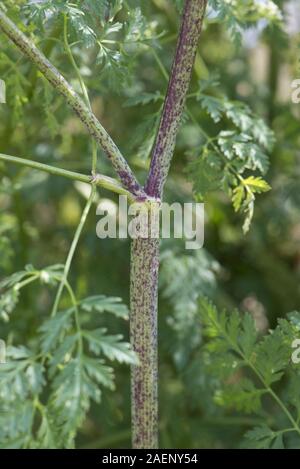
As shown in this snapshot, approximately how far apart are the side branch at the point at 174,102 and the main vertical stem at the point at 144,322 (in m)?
0.09

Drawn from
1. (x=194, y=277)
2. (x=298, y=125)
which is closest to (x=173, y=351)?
Answer: (x=194, y=277)

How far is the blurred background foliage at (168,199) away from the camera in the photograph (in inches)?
51.3

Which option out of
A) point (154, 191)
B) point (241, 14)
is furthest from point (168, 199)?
point (154, 191)

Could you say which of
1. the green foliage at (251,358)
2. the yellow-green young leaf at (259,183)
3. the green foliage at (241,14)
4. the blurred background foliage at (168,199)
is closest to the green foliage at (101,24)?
the blurred background foliage at (168,199)

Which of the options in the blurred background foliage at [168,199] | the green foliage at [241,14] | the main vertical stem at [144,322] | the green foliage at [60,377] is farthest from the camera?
the blurred background foliage at [168,199]

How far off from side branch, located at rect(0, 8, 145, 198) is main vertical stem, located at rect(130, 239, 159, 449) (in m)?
0.09

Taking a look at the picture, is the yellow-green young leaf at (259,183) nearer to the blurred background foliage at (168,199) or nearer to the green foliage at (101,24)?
the blurred background foliage at (168,199)

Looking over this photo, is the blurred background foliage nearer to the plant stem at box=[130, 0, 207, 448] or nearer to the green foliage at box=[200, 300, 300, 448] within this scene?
the plant stem at box=[130, 0, 207, 448]

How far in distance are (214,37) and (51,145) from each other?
0.77m

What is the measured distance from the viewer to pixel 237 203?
1145mm

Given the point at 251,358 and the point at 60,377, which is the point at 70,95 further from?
the point at 251,358

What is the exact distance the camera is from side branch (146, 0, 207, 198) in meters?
1.05

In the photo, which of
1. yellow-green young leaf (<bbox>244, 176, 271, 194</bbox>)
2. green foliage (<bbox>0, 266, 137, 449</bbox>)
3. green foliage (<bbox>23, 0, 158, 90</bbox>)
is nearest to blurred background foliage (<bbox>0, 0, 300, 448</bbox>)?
green foliage (<bbox>23, 0, 158, 90</bbox>)
